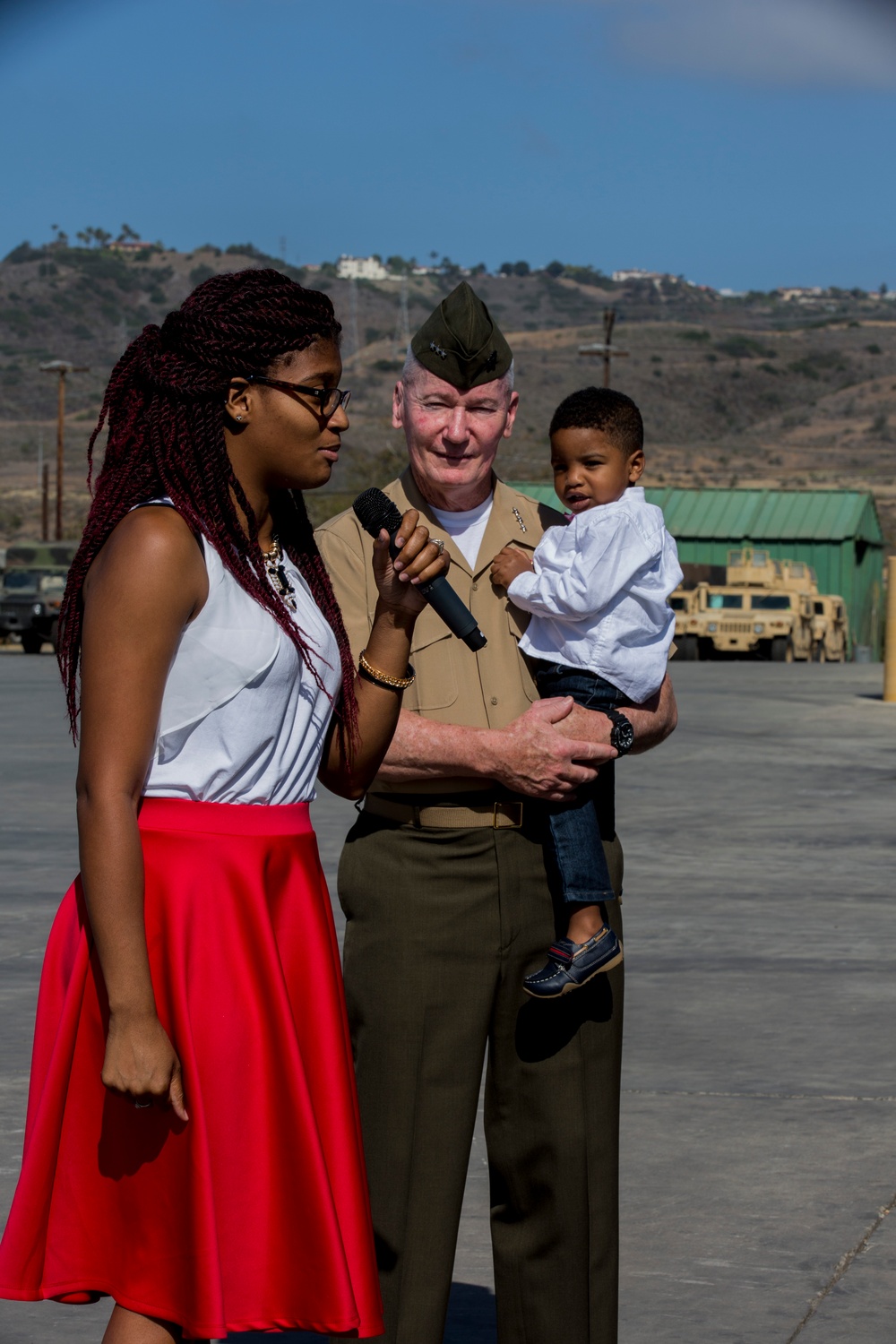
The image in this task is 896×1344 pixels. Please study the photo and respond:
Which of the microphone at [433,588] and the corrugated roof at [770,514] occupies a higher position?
the corrugated roof at [770,514]

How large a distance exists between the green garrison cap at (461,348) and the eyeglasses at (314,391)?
630 mm

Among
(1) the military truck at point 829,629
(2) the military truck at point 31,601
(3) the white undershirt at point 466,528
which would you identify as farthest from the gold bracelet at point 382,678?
(1) the military truck at point 829,629

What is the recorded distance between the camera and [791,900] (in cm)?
898

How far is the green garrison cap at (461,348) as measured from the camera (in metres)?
3.35

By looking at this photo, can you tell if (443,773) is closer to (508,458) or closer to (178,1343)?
(178,1343)

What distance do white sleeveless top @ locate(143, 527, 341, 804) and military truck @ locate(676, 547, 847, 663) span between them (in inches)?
1250

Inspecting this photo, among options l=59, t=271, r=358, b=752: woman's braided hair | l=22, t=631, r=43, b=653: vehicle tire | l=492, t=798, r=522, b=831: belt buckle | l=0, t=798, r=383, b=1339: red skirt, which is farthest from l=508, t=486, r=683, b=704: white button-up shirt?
l=22, t=631, r=43, b=653: vehicle tire

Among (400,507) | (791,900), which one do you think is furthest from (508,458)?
(400,507)

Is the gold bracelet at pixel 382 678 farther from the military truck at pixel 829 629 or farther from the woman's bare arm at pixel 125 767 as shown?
the military truck at pixel 829 629

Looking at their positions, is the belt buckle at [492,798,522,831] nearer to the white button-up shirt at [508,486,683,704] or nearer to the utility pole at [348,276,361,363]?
the white button-up shirt at [508,486,683,704]

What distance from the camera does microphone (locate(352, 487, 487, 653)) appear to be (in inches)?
117

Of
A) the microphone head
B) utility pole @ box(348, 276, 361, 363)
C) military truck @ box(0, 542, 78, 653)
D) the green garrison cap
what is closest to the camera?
the microphone head

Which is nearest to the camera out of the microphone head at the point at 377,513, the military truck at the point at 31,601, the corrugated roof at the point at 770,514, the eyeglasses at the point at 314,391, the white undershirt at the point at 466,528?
the eyeglasses at the point at 314,391

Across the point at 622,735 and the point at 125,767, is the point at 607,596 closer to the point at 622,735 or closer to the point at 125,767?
the point at 622,735
